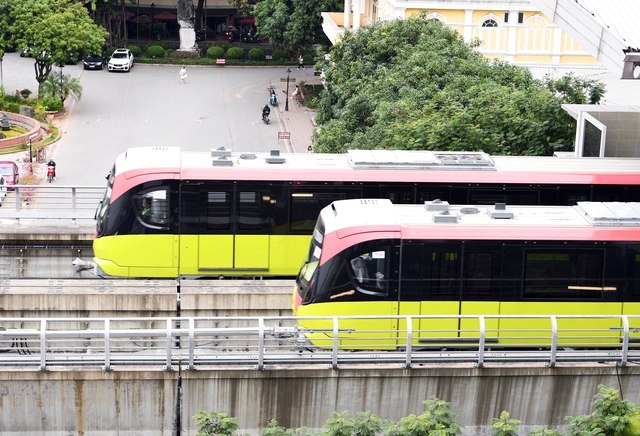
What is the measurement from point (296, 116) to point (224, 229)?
41.2 m

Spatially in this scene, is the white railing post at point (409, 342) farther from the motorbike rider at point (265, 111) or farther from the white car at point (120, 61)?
the white car at point (120, 61)

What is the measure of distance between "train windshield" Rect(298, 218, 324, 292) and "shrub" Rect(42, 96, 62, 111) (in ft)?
141

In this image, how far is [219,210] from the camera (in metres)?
22.5

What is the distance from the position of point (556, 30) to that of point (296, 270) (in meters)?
31.9

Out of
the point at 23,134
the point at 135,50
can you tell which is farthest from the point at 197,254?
the point at 135,50

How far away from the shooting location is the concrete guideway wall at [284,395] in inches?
685

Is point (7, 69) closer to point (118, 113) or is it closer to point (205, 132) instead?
point (118, 113)

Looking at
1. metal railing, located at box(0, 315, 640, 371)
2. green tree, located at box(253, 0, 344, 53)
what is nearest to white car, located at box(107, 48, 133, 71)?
green tree, located at box(253, 0, 344, 53)

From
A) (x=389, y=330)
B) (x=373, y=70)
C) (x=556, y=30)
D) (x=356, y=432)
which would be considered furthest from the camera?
(x=556, y=30)

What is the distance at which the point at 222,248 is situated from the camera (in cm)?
2272

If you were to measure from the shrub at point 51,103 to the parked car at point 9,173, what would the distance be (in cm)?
1358

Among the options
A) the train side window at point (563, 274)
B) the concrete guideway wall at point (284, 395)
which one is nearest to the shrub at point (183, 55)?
the train side window at point (563, 274)

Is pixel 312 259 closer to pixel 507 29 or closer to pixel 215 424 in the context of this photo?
pixel 215 424

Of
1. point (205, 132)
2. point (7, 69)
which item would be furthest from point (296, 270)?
point (7, 69)
